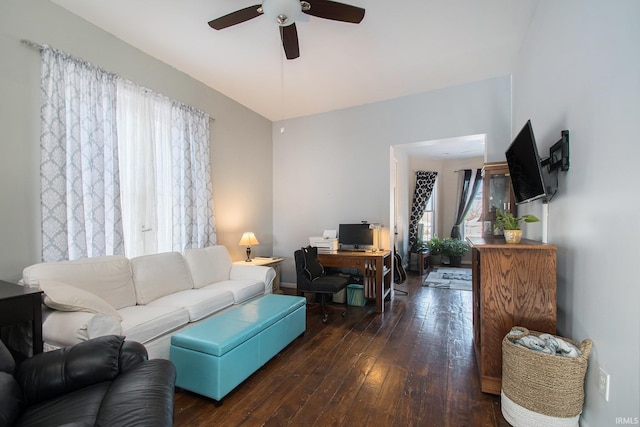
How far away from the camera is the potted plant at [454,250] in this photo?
6707mm

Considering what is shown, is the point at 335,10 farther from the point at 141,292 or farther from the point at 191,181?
the point at 141,292

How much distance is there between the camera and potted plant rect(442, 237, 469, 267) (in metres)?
6.71

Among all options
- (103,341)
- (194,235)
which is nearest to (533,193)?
(103,341)

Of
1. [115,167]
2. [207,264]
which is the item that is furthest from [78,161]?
[207,264]

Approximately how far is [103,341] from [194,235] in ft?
6.96

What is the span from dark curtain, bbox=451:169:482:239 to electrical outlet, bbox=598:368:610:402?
6.07m

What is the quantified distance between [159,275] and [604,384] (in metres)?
3.32

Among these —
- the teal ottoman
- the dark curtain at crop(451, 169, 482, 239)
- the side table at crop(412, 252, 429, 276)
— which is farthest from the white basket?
the dark curtain at crop(451, 169, 482, 239)

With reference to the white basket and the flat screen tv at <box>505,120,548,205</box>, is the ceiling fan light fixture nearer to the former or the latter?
the flat screen tv at <box>505,120,548,205</box>

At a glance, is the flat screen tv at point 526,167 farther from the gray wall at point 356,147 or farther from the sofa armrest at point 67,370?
the sofa armrest at point 67,370

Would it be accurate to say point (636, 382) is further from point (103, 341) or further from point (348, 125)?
point (348, 125)

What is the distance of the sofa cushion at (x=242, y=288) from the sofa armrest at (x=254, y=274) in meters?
0.08

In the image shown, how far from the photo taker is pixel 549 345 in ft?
5.34

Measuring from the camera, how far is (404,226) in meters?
6.47
